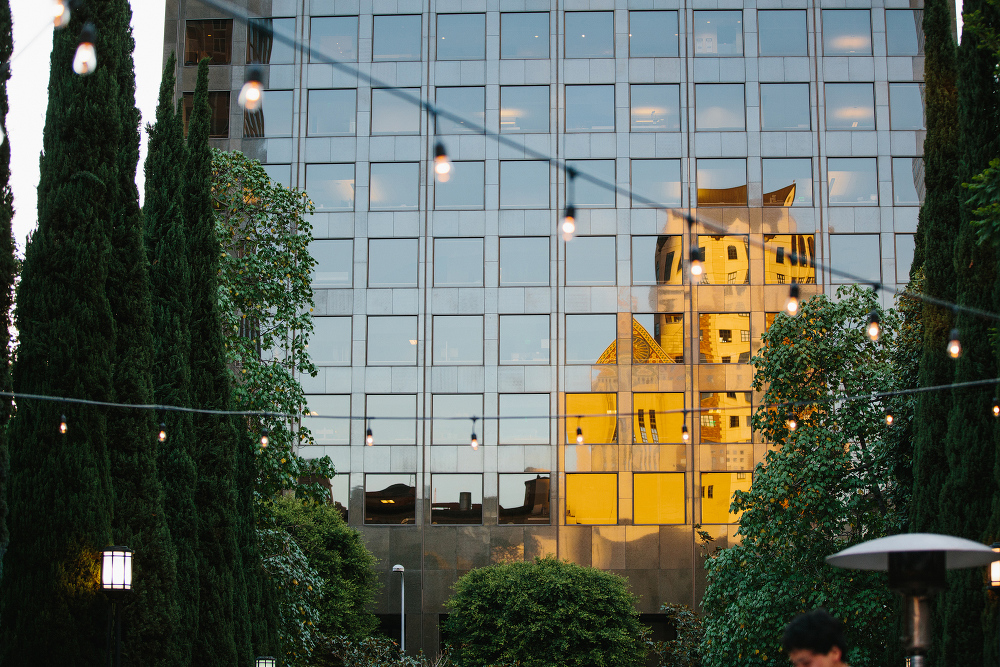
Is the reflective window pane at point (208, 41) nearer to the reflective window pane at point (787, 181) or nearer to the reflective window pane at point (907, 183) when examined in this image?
the reflective window pane at point (787, 181)

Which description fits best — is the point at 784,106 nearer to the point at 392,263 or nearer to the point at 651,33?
the point at 651,33

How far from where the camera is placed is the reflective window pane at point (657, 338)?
28516 mm

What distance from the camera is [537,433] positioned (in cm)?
2861

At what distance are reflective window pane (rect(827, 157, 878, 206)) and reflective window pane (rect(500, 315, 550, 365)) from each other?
32.7 feet

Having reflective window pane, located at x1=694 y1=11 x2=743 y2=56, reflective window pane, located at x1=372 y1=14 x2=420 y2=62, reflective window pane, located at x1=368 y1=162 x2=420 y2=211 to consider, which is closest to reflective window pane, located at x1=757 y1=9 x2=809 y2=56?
reflective window pane, located at x1=694 y1=11 x2=743 y2=56

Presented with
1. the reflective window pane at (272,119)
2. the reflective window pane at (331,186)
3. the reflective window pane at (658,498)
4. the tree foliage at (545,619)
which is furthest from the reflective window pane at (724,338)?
the reflective window pane at (272,119)

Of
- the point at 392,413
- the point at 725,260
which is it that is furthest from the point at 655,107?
the point at 392,413

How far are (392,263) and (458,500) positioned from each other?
25.0 ft

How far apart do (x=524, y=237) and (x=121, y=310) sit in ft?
61.2

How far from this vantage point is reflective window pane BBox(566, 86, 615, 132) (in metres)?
29.9

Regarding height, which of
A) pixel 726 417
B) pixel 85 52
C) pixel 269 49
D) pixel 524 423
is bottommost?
pixel 524 423

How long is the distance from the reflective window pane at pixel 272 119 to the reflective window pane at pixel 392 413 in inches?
359

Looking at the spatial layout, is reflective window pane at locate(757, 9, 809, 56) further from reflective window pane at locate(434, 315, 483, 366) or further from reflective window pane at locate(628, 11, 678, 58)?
reflective window pane at locate(434, 315, 483, 366)

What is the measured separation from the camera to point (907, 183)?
1148 inches
